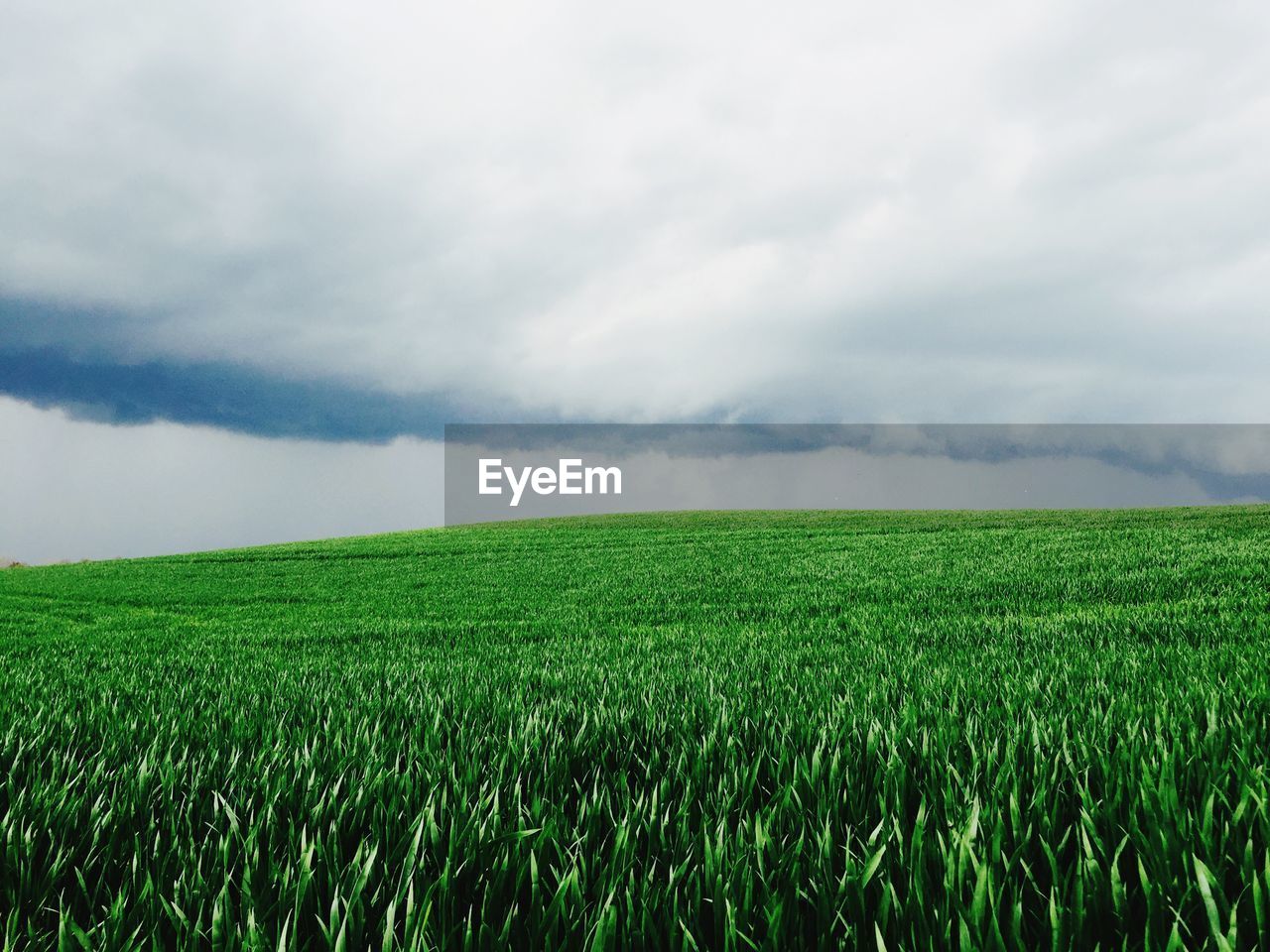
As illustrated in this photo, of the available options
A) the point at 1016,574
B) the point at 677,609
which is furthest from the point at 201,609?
the point at 1016,574

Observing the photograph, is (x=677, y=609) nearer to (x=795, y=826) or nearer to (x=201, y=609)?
(x=795, y=826)

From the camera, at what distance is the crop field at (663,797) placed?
1.47m

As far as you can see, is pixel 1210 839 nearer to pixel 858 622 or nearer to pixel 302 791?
pixel 302 791

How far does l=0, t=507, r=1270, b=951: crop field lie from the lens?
147 cm

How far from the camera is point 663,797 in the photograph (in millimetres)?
2178

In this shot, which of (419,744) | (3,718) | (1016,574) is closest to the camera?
(419,744)

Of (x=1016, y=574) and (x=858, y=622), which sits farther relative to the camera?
(x=1016, y=574)

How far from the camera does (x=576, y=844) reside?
1731mm

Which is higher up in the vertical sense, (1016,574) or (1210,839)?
(1210,839)

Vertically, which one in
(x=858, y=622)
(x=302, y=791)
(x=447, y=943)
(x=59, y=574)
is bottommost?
(x=59, y=574)

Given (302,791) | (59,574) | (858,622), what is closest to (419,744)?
(302,791)

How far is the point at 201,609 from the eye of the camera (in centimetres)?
1991

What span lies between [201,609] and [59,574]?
844 inches

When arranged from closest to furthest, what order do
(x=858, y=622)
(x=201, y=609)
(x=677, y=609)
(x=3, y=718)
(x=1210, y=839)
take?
(x=1210, y=839)
(x=3, y=718)
(x=858, y=622)
(x=677, y=609)
(x=201, y=609)
